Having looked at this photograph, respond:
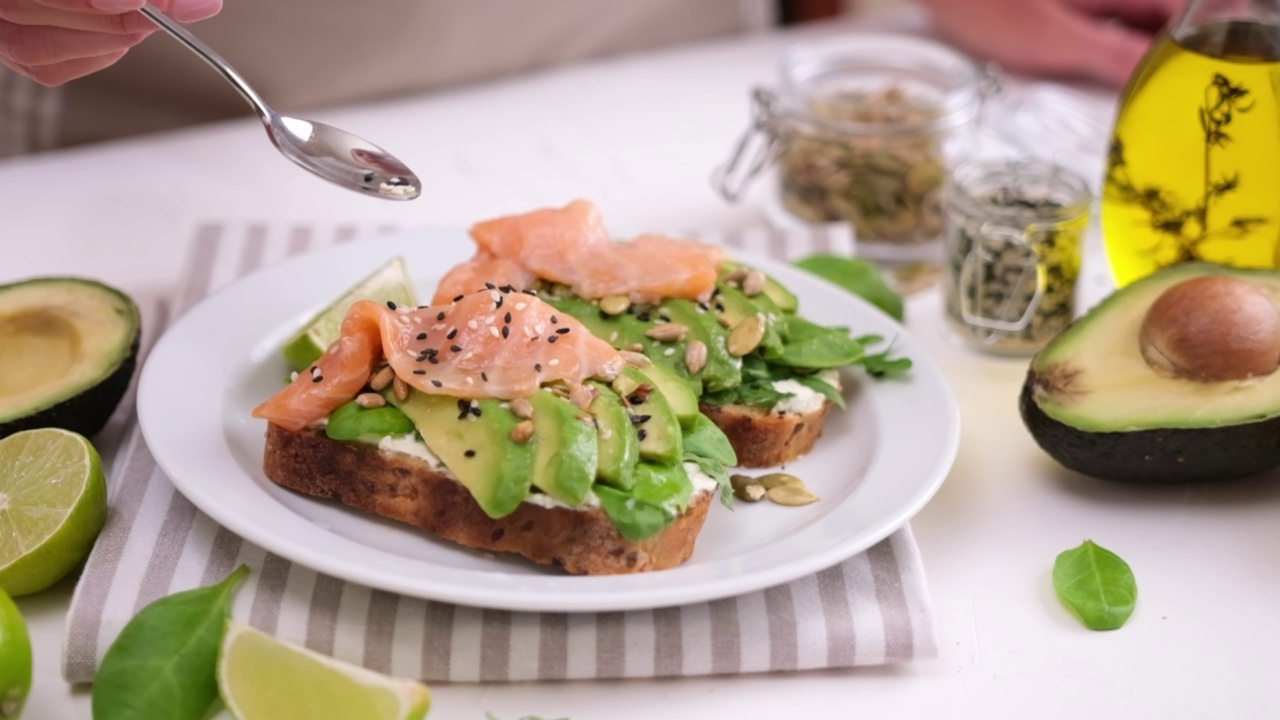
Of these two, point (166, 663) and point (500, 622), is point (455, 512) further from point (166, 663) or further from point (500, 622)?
point (166, 663)

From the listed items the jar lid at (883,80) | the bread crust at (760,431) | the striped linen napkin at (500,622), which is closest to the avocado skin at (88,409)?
the striped linen napkin at (500,622)

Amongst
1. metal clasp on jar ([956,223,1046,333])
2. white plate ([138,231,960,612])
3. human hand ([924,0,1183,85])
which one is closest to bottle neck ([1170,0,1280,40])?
metal clasp on jar ([956,223,1046,333])

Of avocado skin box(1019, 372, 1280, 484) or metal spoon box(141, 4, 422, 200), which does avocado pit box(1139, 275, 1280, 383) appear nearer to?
avocado skin box(1019, 372, 1280, 484)

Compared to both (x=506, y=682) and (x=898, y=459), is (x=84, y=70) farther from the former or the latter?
(x=898, y=459)

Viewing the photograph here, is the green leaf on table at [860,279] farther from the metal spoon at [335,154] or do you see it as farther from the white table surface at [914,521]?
the metal spoon at [335,154]

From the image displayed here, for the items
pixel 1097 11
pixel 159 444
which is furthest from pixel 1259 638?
pixel 1097 11
